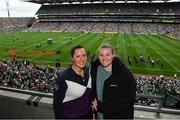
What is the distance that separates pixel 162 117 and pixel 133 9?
8332 cm

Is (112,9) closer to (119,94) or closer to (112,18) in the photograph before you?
(112,18)

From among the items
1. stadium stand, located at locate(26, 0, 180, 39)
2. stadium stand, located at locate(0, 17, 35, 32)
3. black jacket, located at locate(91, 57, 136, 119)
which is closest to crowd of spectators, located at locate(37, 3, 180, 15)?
stadium stand, located at locate(26, 0, 180, 39)

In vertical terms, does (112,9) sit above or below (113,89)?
above

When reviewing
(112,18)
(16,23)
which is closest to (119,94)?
(112,18)

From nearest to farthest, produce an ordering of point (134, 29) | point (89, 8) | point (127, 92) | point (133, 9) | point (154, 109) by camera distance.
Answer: point (127, 92)
point (154, 109)
point (134, 29)
point (133, 9)
point (89, 8)

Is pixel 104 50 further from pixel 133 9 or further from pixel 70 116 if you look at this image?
pixel 133 9

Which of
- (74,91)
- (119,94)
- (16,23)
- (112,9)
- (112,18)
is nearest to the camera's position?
(119,94)

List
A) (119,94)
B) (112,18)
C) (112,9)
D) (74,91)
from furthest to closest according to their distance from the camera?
(112,9), (112,18), (74,91), (119,94)

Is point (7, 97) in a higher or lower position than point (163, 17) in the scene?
lower

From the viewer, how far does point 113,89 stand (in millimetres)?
2895

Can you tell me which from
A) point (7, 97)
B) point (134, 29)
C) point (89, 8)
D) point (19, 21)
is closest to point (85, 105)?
point (7, 97)

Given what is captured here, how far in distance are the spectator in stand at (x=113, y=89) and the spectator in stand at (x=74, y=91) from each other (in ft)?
0.51

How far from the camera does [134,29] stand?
228 feet

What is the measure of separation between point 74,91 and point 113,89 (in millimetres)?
512
